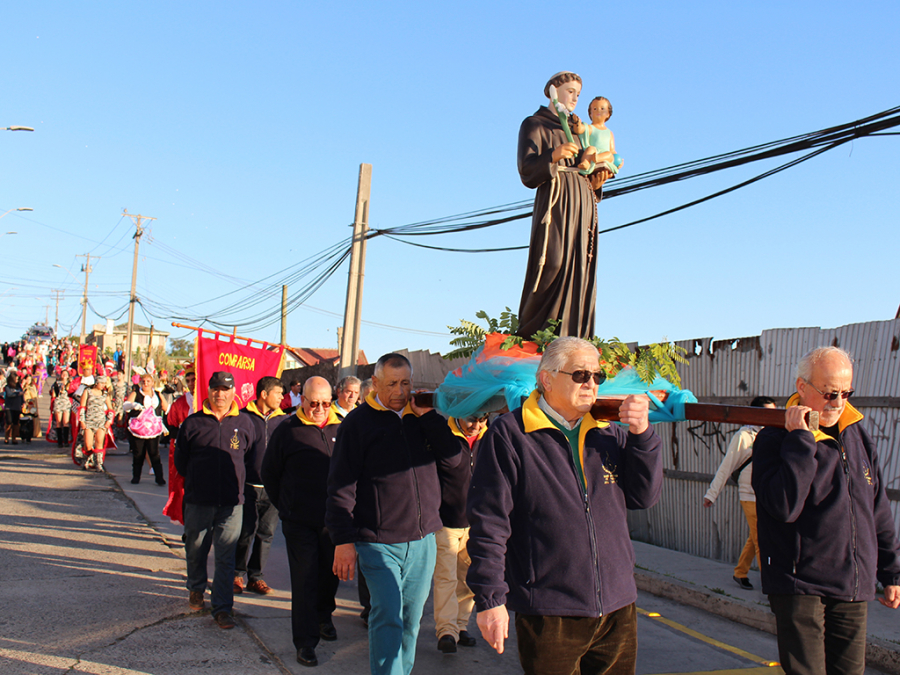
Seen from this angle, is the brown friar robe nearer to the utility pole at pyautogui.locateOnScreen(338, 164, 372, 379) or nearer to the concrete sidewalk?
the concrete sidewalk

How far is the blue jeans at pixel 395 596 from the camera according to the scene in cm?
423

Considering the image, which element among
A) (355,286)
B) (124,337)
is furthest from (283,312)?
(124,337)

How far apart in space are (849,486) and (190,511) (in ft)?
15.4

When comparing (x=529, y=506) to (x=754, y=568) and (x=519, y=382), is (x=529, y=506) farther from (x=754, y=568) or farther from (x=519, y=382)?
(x=754, y=568)

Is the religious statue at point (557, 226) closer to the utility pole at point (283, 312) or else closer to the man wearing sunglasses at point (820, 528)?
the man wearing sunglasses at point (820, 528)

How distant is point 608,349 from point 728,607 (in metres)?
3.74

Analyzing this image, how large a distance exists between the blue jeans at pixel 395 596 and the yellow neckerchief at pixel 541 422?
167 cm

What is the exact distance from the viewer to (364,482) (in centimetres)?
458

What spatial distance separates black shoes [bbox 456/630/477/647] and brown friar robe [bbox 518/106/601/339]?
7.56 ft

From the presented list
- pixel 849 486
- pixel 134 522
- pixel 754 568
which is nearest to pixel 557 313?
pixel 849 486

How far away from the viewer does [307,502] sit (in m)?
5.53

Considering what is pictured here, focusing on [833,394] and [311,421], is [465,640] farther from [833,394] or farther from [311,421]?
[833,394]

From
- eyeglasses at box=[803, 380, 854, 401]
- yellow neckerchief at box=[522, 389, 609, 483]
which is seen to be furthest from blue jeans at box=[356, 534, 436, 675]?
eyeglasses at box=[803, 380, 854, 401]

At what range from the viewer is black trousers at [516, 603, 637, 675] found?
293 cm
